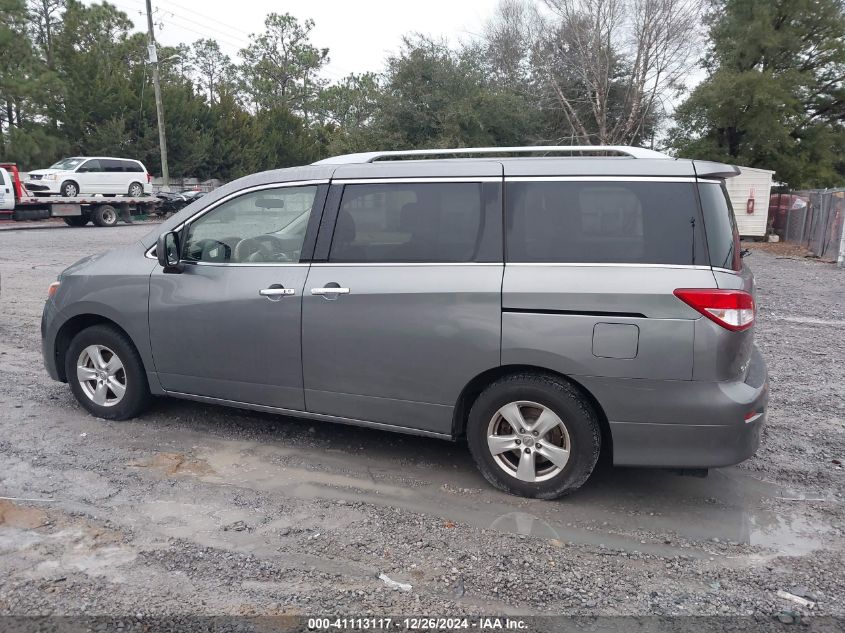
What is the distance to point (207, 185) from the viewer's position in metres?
48.2

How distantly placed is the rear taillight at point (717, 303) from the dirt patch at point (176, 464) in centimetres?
304

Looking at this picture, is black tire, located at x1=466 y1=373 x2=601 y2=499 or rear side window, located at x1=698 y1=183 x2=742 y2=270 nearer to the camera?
rear side window, located at x1=698 y1=183 x2=742 y2=270

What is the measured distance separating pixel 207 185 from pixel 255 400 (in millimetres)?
46705

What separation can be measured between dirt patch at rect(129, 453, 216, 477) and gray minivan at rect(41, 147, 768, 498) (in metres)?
0.48

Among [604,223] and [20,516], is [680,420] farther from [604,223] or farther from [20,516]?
[20,516]

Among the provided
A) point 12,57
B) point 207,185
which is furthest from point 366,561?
point 207,185

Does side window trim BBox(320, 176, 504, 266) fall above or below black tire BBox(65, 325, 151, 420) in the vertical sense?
above

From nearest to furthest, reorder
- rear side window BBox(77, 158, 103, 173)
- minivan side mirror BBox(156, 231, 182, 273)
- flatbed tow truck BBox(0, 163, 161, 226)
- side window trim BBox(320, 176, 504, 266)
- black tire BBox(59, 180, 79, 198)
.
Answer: side window trim BBox(320, 176, 504, 266), minivan side mirror BBox(156, 231, 182, 273), flatbed tow truck BBox(0, 163, 161, 226), black tire BBox(59, 180, 79, 198), rear side window BBox(77, 158, 103, 173)

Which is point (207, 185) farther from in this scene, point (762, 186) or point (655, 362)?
point (655, 362)

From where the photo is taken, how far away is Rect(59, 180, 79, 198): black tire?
28.5 meters

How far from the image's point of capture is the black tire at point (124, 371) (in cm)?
509

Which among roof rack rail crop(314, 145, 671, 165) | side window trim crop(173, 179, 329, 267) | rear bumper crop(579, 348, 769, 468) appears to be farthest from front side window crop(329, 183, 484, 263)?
rear bumper crop(579, 348, 769, 468)

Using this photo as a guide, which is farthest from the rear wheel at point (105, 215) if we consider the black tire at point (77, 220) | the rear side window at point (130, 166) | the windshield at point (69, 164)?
the rear side window at point (130, 166)

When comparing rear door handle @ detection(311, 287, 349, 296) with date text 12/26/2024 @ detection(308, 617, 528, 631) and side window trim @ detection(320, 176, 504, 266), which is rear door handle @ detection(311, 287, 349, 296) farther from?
date text 12/26/2024 @ detection(308, 617, 528, 631)
